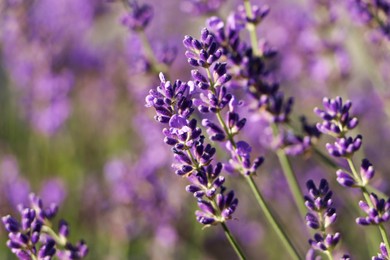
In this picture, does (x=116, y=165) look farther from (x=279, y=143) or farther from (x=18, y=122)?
(x=18, y=122)

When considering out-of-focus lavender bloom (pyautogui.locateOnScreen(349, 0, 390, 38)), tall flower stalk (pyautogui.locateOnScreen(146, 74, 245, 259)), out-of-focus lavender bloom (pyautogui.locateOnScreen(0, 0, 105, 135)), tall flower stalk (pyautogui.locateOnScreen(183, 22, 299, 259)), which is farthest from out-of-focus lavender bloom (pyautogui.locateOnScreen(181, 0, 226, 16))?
out-of-focus lavender bloom (pyautogui.locateOnScreen(0, 0, 105, 135))

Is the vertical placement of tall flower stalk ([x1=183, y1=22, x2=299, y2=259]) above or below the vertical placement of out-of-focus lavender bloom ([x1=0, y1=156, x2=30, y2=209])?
below

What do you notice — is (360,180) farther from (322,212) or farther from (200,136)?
(200,136)

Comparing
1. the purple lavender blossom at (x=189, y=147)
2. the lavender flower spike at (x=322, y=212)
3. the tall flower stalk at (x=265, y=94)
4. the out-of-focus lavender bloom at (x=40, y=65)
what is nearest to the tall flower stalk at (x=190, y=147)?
the purple lavender blossom at (x=189, y=147)

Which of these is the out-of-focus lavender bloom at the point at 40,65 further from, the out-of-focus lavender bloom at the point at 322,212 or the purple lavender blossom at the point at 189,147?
the out-of-focus lavender bloom at the point at 322,212

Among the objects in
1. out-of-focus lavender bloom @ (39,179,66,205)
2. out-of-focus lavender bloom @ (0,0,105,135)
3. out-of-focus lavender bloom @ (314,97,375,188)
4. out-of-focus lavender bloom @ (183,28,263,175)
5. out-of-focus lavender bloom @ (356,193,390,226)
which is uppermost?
out-of-focus lavender bloom @ (0,0,105,135)

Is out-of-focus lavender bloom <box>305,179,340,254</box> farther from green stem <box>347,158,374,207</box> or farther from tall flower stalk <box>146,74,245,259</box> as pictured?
tall flower stalk <box>146,74,245,259</box>

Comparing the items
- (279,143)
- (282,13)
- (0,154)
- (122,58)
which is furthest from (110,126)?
(279,143)

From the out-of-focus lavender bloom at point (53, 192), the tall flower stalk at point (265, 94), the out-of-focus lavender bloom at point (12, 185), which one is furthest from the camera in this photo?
the out-of-focus lavender bloom at point (53, 192)

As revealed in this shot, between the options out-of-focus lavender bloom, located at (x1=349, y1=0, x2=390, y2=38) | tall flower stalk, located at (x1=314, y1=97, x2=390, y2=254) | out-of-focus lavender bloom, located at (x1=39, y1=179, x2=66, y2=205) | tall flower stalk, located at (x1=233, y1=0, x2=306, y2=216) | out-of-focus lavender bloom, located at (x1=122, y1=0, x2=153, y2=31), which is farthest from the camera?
out-of-focus lavender bloom, located at (x1=39, y1=179, x2=66, y2=205)
